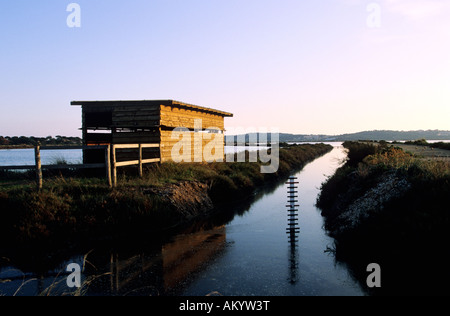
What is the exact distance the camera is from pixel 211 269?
31.8ft

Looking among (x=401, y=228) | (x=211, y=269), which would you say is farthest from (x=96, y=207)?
(x=401, y=228)

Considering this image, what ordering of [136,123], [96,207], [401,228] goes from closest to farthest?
[401,228] → [96,207] → [136,123]

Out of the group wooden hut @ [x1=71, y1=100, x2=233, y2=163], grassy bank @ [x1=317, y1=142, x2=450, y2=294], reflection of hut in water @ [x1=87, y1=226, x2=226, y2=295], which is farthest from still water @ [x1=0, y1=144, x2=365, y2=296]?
wooden hut @ [x1=71, y1=100, x2=233, y2=163]

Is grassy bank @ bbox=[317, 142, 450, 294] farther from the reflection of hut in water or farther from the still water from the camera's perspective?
the reflection of hut in water

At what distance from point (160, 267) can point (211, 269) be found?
1.44m

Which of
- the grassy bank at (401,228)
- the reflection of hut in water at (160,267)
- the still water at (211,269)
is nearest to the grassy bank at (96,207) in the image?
the still water at (211,269)

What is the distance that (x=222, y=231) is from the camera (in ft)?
46.8

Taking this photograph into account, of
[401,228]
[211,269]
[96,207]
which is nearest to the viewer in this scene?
[401,228]

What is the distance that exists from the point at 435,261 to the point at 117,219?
33.6 ft

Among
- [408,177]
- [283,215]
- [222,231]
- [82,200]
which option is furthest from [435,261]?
[82,200]

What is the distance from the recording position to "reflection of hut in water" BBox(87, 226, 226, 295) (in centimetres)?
831

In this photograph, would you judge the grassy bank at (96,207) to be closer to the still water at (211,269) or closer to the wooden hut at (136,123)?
the still water at (211,269)

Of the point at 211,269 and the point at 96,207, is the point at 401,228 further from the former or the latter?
the point at 96,207

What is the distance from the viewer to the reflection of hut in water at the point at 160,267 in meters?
8.31
